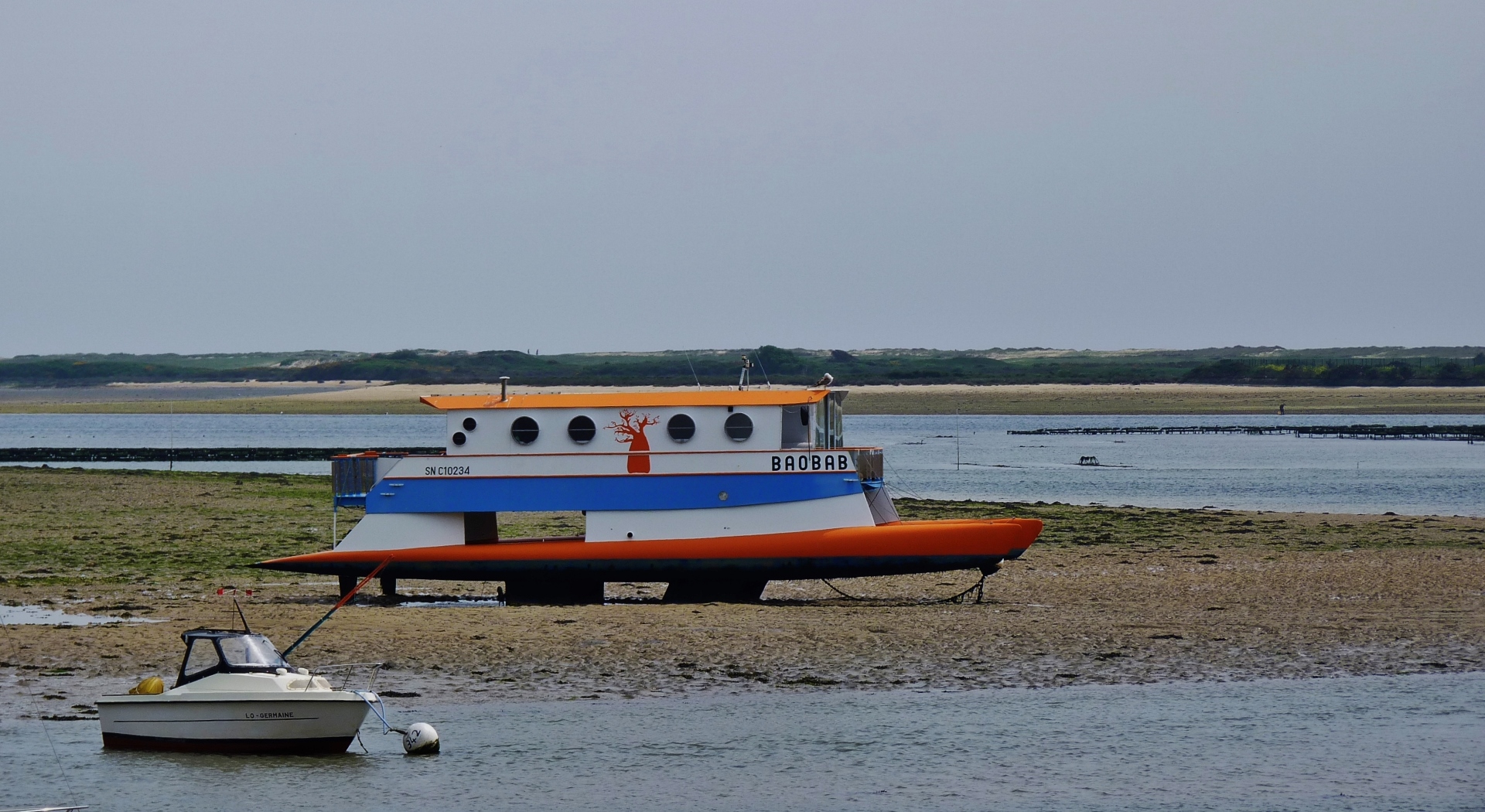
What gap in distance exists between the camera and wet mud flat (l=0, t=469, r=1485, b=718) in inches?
779

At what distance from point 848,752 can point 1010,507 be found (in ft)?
96.8

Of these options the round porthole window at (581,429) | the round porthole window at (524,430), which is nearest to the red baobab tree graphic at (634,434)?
the round porthole window at (581,429)

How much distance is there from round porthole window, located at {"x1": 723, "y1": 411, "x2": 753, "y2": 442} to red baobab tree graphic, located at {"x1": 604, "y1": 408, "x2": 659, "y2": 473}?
3.80 feet

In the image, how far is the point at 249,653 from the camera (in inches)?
632

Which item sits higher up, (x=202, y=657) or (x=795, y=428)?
(x=795, y=428)

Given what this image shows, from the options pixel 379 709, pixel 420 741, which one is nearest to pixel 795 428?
pixel 379 709

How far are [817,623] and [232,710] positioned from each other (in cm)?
976

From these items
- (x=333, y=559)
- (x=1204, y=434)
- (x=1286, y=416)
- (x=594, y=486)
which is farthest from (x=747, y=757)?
(x=1286, y=416)

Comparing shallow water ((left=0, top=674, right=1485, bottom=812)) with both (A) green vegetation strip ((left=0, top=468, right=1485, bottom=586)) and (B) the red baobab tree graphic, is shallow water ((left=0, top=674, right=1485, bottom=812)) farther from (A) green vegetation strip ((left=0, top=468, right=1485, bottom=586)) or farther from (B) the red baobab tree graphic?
(A) green vegetation strip ((left=0, top=468, right=1485, bottom=586))

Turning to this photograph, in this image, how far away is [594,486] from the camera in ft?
81.5

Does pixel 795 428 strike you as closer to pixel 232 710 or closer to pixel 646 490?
pixel 646 490

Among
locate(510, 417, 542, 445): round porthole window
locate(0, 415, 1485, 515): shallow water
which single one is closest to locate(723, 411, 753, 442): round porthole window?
locate(510, 417, 542, 445): round porthole window

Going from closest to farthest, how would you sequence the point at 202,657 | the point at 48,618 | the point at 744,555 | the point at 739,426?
the point at 202,657 < the point at 48,618 < the point at 744,555 < the point at 739,426

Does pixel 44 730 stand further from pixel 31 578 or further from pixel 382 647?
pixel 31 578
